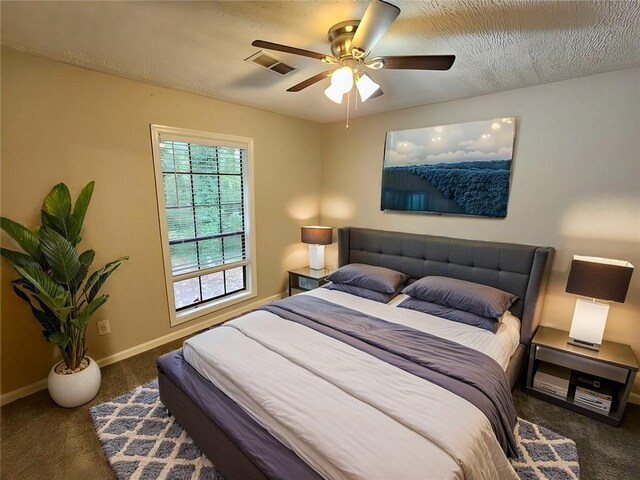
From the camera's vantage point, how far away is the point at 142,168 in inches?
99.7

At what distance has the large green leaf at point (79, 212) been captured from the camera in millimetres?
2061

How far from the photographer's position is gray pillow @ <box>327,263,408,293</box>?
9.14 feet

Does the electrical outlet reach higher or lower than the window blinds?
lower

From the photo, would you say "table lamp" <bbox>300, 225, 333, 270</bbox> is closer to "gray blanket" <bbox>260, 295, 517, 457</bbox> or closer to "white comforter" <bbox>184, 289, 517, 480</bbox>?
"gray blanket" <bbox>260, 295, 517, 457</bbox>

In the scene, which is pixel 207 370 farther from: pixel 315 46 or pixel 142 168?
pixel 315 46

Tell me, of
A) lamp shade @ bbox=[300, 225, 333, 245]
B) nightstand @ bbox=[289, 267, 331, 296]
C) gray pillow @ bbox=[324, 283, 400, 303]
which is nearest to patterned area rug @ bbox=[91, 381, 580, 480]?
gray pillow @ bbox=[324, 283, 400, 303]

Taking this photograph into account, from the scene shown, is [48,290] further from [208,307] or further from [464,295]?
[464,295]

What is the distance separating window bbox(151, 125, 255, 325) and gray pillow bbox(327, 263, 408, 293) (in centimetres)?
120

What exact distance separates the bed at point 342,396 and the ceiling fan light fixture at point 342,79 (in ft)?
5.24

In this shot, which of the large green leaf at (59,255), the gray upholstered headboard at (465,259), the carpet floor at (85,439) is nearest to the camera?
the carpet floor at (85,439)

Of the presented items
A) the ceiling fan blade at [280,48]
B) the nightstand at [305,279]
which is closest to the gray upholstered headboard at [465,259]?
the nightstand at [305,279]

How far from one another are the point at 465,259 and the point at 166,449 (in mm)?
2774

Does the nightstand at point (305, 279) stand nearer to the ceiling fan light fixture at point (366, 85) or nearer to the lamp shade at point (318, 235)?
the lamp shade at point (318, 235)

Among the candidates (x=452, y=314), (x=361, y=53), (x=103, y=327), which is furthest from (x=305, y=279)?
(x=361, y=53)
